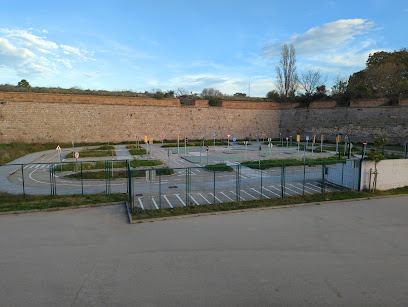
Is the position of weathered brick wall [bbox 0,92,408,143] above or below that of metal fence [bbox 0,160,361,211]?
above

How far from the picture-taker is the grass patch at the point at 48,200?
10000mm

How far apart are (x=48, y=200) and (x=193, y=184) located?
6144 mm

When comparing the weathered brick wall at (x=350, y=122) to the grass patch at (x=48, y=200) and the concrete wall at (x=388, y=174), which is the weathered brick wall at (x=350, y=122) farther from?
the grass patch at (x=48, y=200)

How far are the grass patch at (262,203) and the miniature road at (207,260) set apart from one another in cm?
63

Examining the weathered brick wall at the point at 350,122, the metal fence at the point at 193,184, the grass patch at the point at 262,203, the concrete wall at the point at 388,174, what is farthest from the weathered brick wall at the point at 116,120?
the concrete wall at the point at 388,174

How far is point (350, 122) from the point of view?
126 ft

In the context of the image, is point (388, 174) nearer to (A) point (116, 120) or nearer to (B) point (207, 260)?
(B) point (207, 260)

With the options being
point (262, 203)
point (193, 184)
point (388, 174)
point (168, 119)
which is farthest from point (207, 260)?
point (168, 119)

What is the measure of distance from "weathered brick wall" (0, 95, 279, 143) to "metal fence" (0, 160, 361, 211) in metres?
18.8

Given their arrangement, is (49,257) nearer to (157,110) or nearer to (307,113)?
(157,110)

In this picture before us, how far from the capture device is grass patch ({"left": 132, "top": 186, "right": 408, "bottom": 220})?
9.34 metres

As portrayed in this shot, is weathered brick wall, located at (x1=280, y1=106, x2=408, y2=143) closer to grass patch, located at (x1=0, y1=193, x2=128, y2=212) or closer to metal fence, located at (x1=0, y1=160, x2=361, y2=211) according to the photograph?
metal fence, located at (x1=0, y1=160, x2=361, y2=211)

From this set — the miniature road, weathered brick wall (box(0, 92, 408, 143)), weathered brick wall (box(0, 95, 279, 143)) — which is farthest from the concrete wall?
weathered brick wall (box(0, 95, 279, 143))

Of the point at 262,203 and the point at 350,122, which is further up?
the point at 350,122
